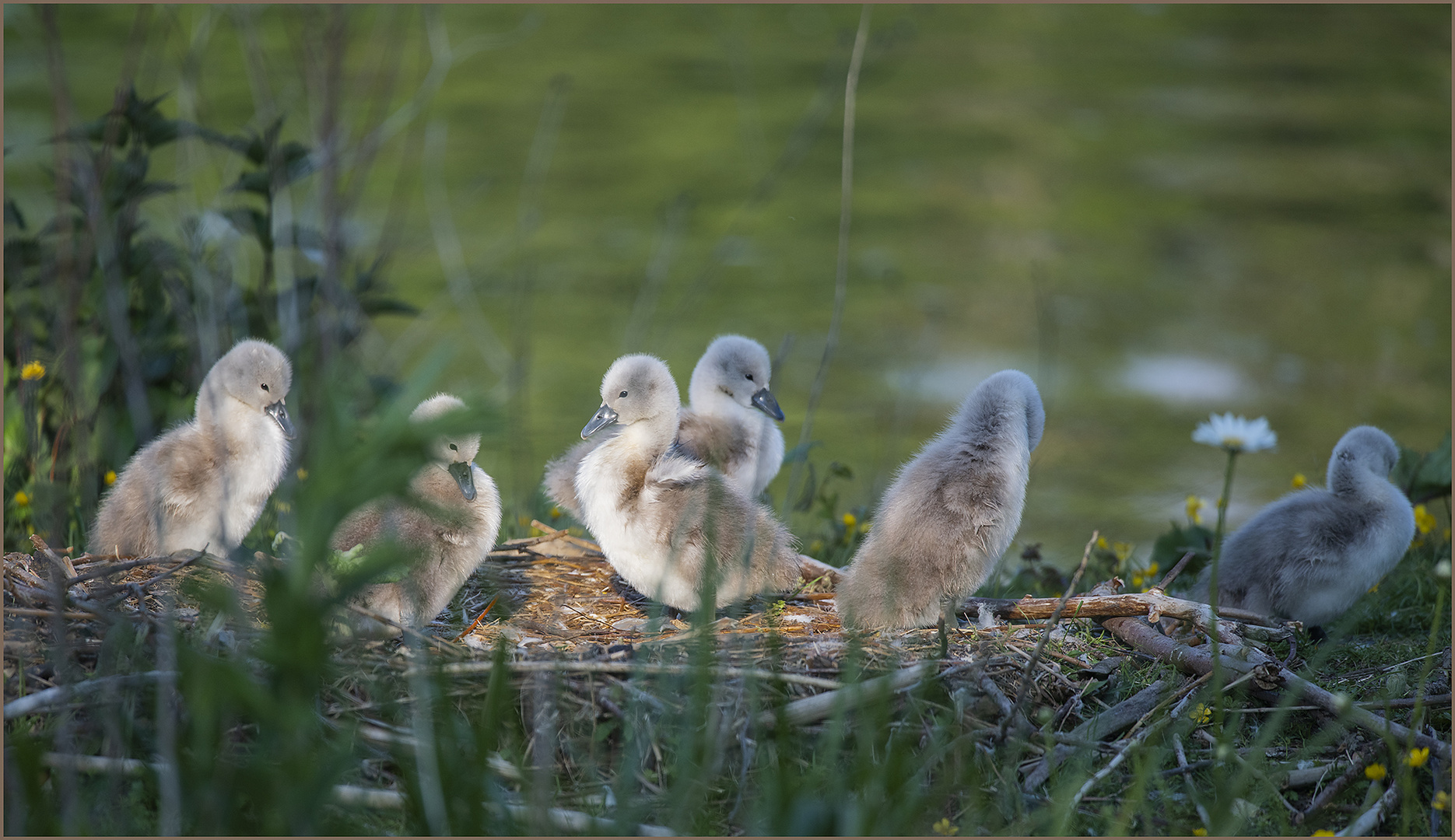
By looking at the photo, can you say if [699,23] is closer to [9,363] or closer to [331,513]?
[9,363]

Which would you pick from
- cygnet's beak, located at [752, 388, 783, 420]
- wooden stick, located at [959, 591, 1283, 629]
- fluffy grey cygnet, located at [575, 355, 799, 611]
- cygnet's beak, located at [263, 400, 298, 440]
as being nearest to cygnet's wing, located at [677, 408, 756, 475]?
cygnet's beak, located at [752, 388, 783, 420]

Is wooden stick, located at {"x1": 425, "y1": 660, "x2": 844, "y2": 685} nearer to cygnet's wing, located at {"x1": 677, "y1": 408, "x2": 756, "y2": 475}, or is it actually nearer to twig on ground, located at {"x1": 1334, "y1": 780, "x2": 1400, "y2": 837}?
twig on ground, located at {"x1": 1334, "y1": 780, "x2": 1400, "y2": 837}

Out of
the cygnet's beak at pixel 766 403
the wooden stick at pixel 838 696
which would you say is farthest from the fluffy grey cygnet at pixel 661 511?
the cygnet's beak at pixel 766 403

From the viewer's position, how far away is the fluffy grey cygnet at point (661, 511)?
160 inches

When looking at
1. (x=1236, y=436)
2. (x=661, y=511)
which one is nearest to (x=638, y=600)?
(x=661, y=511)

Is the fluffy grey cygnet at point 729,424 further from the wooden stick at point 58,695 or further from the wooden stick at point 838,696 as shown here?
the wooden stick at point 58,695

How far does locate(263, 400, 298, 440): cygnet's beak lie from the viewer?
4.34m

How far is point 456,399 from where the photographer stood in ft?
13.0

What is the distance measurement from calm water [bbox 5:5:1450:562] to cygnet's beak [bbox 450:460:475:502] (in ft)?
0.68


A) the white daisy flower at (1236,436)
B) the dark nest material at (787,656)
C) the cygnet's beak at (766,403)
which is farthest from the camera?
the cygnet's beak at (766,403)

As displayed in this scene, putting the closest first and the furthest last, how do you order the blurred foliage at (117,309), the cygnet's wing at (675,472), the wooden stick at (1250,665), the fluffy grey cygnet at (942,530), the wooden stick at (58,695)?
the wooden stick at (58,695), the wooden stick at (1250,665), the fluffy grey cygnet at (942,530), the cygnet's wing at (675,472), the blurred foliage at (117,309)

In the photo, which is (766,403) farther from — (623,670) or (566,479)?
(623,670)

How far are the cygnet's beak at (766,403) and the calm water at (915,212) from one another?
2.40ft

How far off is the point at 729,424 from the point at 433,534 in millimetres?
1632
